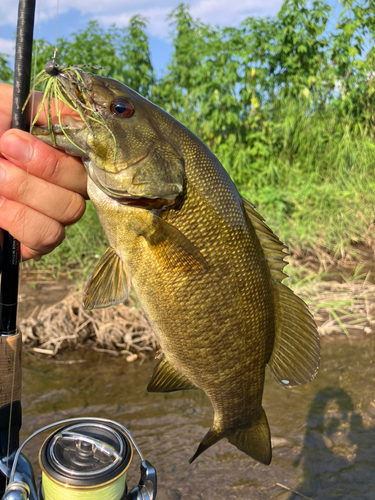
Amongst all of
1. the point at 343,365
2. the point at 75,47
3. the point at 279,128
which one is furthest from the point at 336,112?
the point at 343,365

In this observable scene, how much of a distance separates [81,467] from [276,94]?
7265 mm

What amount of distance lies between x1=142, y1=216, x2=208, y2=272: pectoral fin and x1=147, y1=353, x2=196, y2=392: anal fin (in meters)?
0.37

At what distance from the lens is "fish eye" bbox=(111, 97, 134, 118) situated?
1.35 metres

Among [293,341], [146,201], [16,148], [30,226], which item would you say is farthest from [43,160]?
[293,341]

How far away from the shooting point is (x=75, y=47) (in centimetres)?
691

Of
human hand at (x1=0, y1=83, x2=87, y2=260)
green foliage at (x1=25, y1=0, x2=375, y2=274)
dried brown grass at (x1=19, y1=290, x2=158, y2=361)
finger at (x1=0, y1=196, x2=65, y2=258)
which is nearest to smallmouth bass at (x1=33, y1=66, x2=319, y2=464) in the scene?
human hand at (x1=0, y1=83, x2=87, y2=260)

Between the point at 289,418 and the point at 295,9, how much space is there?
6.46 meters

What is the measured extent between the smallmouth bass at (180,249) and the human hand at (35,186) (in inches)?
4.4

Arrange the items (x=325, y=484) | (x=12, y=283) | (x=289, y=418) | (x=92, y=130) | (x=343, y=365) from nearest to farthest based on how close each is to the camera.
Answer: (x=92, y=130) < (x=12, y=283) < (x=325, y=484) < (x=289, y=418) < (x=343, y=365)

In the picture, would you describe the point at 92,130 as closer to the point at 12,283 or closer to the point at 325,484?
the point at 12,283

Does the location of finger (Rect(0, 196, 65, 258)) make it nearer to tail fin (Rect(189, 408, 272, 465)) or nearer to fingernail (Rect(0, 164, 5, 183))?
fingernail (Rect(0, 164, 5, 183))

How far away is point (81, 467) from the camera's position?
124 centimetres

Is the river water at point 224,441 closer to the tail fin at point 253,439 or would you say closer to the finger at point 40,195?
the tail fin at point 253,439

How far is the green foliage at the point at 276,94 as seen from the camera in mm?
6898
